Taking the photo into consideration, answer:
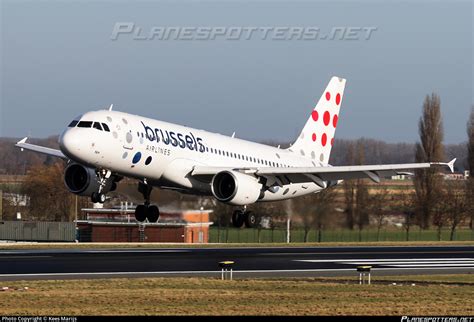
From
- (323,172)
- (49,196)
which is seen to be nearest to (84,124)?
(323,172)

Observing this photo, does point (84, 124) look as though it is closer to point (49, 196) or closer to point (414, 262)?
point (414, 262)

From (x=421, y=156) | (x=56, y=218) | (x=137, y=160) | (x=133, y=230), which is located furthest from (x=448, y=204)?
(x=137, y=160)

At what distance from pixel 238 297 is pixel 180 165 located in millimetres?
18200

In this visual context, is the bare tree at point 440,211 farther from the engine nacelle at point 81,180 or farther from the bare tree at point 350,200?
the engine nacelle at point 81,180

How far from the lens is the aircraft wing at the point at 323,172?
181ft

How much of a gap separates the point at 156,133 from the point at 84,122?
14.1 ft

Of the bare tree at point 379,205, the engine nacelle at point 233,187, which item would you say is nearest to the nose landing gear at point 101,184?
the engine nacelle at point 233,187

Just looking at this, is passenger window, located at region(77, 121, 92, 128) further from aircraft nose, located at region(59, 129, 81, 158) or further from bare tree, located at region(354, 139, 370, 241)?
bare tree, located at region(354, 139, 370, 241)

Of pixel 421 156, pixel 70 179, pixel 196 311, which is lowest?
pixel 196 311

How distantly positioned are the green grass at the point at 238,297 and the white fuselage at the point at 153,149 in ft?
29.6

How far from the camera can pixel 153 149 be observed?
163ft

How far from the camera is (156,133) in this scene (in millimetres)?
50031

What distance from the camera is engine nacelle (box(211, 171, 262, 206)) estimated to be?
53375 millimetres

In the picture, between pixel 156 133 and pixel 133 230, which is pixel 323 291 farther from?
pixel 133 230
